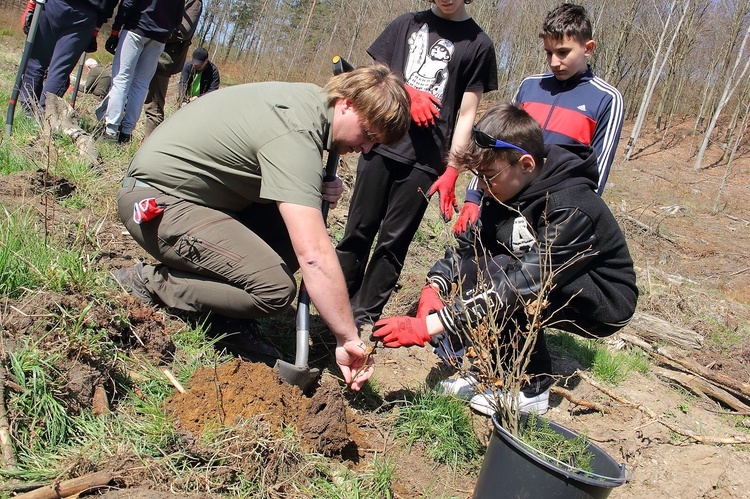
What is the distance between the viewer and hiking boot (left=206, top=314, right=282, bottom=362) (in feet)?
9.30

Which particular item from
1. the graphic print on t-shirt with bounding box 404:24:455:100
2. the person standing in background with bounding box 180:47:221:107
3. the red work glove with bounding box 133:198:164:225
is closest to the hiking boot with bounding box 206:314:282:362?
the red work glove with bounding box 133:198:164:225

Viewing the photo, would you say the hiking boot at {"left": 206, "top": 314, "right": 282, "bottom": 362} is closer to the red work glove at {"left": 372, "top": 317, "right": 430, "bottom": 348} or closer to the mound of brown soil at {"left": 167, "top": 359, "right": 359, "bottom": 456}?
the mound of brown soil at {"left": 167, "top": 359, "right": 359, "bottom": 456}

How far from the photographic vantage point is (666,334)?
4816 millimetres

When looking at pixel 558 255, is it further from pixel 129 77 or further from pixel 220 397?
pixel 129 77

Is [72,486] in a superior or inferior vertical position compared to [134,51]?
inferior

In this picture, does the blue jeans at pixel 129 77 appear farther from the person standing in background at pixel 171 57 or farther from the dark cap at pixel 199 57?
the dark cap at pixel 199 57

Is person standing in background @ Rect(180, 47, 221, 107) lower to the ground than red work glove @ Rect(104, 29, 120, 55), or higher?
lower

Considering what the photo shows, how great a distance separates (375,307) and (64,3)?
3.55m

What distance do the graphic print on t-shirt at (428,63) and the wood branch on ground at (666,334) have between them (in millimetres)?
2726

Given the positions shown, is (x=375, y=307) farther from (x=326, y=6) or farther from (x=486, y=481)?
(x=326, y=6)

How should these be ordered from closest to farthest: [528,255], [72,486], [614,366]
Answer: [72,486]
[528,255]
[614,366]

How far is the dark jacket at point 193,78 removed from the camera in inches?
334

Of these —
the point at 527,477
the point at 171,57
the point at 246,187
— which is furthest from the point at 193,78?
the point at 527,477

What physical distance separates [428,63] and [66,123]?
313cm
